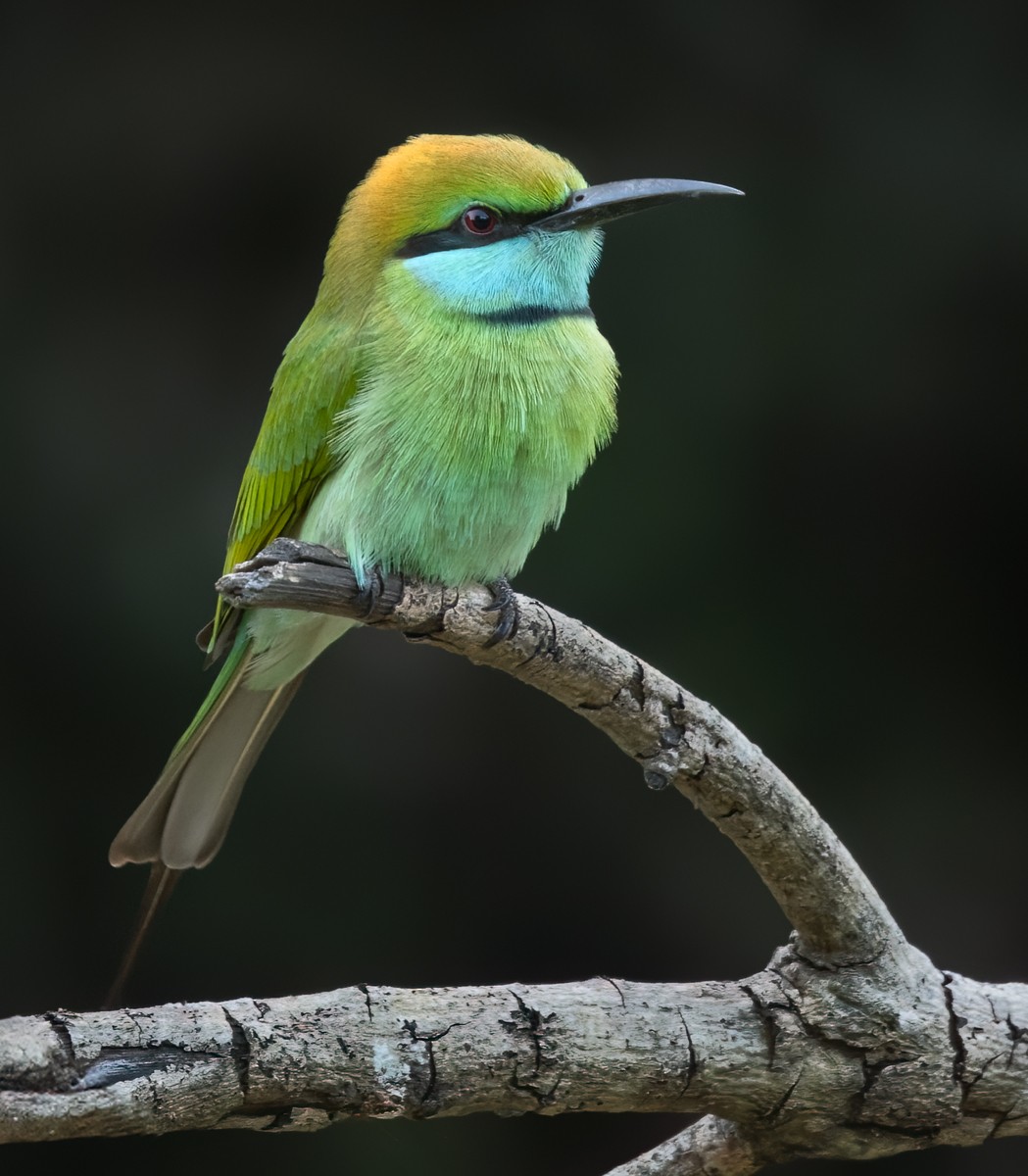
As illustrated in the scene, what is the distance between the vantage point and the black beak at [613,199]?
2027 mm

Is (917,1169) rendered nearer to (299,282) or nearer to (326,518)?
(326,518)

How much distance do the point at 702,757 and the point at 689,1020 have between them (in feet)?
0.94

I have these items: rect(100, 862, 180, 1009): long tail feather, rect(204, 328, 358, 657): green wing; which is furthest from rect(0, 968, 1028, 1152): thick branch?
rect(204, 328, 358, 657): green wing

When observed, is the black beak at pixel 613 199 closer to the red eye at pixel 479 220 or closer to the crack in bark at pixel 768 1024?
Answer: the red eye at pixel 479 220

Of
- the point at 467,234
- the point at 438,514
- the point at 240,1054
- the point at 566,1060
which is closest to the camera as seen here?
the point at 240,1054

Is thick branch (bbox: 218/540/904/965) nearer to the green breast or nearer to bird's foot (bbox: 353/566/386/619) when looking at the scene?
bird's foot (bbox: 353/566/386/619)

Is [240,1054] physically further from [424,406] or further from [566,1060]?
[424,406]

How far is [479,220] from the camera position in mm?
2020

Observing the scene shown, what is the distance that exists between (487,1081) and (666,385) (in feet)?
5.13

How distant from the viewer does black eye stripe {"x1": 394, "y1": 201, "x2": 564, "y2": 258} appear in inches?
79.4

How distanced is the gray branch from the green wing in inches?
12.1

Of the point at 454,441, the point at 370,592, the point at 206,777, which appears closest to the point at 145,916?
the point at 206,777

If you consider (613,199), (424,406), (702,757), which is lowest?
(702,757)

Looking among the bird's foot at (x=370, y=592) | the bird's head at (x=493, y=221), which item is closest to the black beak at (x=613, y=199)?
the bird's head at (x=493, y=221)
